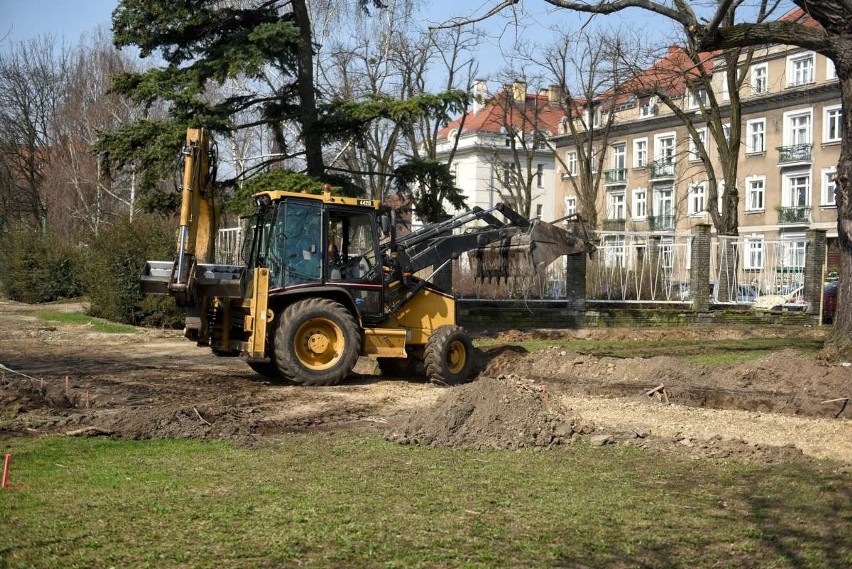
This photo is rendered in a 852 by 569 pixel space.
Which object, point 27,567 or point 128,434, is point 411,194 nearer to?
point 128,434

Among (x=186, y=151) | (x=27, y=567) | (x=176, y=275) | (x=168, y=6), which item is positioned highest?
(x=168, y=6)

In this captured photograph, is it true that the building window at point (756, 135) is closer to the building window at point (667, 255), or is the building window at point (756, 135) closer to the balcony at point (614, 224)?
the balcony at point (614, 224)

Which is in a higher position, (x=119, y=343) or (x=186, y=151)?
(x=186, y=151)

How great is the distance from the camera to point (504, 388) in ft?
33.1

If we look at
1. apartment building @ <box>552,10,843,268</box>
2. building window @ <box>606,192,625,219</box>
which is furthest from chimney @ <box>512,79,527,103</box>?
building window @ <box>606,192,625,219</box>

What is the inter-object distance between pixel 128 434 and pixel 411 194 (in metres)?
14.3

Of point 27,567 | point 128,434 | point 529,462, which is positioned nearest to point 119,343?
point 128,434

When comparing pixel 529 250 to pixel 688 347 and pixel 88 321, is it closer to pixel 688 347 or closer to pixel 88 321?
pixel 688 347

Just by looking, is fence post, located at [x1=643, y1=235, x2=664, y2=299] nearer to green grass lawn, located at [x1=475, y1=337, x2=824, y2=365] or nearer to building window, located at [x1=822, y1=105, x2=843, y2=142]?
green grass lawn, located at [x1=475, y1=337, x2=824, y2=365]

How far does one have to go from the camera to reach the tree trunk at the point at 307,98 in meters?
22.0

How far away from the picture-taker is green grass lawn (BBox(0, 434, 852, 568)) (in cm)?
557

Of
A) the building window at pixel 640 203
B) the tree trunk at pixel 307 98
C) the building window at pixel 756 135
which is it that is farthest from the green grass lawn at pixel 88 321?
the building window at pixel 640 203

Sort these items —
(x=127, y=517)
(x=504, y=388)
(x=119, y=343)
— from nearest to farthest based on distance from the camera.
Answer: (x=127, y=517) < (x=504, y=388) < (x=119, y=343)

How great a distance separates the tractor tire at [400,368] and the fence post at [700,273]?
468 inches
